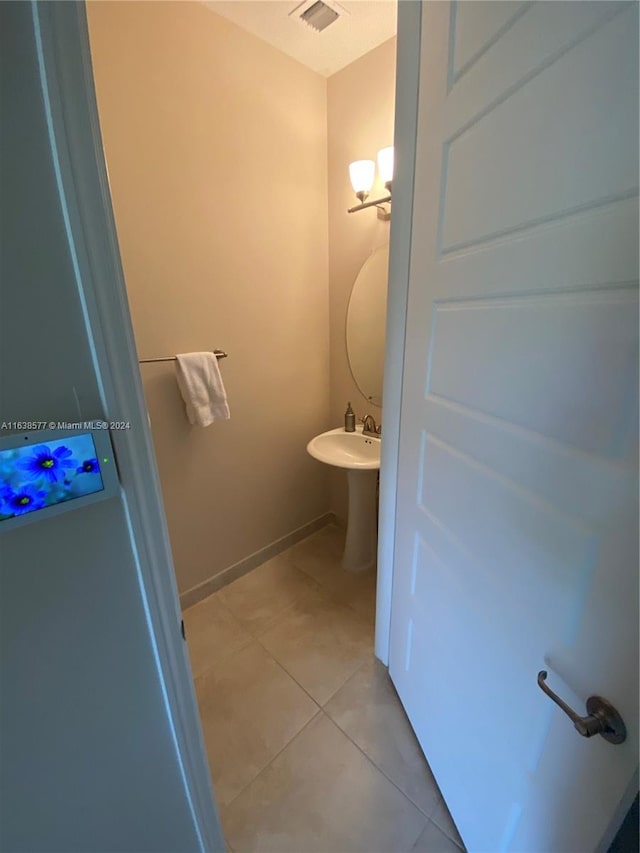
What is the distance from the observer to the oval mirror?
1833 millimetres

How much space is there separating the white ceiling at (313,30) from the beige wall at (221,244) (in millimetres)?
52

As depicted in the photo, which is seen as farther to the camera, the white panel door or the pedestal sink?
the pedestal sink

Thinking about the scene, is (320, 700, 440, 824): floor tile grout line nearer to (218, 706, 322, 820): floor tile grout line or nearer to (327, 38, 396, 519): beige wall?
(218, 706, 322, 820): floor tile grout line

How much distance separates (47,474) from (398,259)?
39.7 inches

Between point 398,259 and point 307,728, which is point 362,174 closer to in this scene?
point 398,259

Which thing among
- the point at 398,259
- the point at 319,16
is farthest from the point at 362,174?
the point at 398,259

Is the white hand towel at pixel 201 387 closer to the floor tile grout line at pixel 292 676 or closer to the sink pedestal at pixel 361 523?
the sink pedestal at pixel 361 523

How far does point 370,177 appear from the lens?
165cm

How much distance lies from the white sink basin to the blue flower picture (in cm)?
129

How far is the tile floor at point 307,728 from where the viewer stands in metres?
1.07

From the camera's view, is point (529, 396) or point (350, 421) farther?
point (350, 421)

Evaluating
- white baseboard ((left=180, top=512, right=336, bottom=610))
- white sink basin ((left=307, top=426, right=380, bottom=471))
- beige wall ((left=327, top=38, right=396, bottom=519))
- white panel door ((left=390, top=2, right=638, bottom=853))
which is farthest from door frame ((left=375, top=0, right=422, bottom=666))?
white baseboard ((left=180, top=512, right=336, bottom=610))

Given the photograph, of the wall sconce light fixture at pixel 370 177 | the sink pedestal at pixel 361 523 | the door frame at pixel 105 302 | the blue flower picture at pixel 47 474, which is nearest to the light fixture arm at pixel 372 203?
the wall sconce light fixture at pixel 370 177

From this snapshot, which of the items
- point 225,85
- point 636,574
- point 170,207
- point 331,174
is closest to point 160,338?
point 170,207
